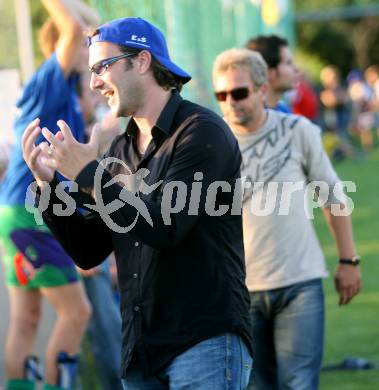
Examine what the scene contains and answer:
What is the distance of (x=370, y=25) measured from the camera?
58.0 meters

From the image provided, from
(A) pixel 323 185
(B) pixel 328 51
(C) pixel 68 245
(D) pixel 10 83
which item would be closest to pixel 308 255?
(A) pixel 323 185

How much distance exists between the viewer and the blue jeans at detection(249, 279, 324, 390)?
4.48 m

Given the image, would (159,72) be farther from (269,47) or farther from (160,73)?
(269,47)

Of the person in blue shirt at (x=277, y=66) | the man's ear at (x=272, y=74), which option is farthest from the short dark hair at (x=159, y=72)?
the man's ear at (x=272, y=74)

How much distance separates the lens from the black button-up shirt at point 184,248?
323 centimetres

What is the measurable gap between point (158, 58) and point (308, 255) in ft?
5.09

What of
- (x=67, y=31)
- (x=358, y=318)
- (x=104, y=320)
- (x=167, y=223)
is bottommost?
(x=358, y=318)

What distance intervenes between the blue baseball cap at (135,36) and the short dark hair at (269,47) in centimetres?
231

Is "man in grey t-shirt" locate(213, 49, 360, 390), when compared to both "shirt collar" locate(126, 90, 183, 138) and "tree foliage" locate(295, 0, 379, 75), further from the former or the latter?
"tree foliage" locate(295, 0, 379, 75)

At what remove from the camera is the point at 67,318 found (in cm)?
540

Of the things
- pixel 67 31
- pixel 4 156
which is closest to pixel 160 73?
pixel 67 31

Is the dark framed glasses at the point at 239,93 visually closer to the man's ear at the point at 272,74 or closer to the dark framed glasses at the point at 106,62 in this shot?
the man's ear at the point at 272,74

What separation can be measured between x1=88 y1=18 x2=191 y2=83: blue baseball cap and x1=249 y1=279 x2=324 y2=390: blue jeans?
1.46m

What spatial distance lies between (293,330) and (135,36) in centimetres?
169
